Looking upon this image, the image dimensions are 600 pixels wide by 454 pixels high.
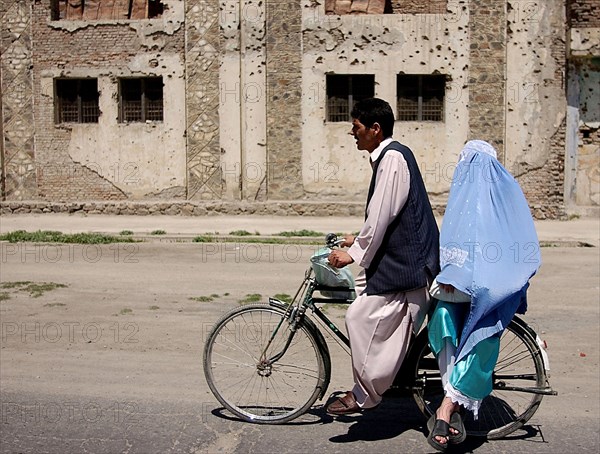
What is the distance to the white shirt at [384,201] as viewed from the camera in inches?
171

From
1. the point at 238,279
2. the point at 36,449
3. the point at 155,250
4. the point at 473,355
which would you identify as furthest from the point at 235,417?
the point at 155,250

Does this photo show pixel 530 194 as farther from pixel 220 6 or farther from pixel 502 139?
pixel 220 6

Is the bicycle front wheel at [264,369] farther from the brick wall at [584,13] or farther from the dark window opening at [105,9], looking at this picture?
the brick wall at [584,13]

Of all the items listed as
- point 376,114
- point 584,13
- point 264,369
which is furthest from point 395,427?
point 584,13

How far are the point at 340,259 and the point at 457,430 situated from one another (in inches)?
44.9

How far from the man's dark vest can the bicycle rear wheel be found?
0.40m

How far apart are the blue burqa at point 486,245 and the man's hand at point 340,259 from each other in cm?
52

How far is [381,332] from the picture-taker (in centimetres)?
440

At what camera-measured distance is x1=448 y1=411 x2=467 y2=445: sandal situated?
13.9 feet

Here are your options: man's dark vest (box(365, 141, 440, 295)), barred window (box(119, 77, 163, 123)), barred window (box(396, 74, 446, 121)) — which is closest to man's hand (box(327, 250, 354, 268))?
man's dark vest (box(365, 141, 440, 295))

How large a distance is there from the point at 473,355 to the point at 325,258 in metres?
1.00

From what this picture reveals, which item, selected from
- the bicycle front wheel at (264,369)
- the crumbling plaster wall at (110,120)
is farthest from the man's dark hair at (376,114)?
the crumbling plaster wall at (110,120)

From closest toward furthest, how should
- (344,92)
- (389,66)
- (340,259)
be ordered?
1. (340,259)
2. (389,66)
3. (344,92)

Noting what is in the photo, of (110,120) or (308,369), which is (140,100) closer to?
(110,120)
